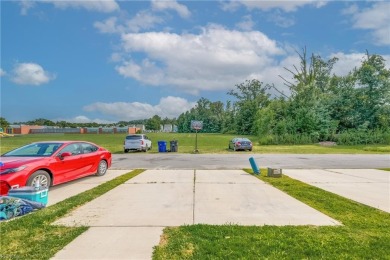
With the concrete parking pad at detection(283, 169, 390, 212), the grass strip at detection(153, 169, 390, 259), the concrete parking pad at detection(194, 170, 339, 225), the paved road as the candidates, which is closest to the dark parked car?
the paved road

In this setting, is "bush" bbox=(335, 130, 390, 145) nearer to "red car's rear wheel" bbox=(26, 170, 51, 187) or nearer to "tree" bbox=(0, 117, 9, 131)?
"red car's rear wheel" bbox=(26, 170, 51, 187)

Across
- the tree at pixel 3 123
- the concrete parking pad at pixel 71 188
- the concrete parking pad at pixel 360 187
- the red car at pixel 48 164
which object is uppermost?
the tree at pixel 3 123

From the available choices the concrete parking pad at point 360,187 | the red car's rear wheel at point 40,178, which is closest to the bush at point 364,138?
the concrete parking pad at point 360,187

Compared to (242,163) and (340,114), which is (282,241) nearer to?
(242,163)

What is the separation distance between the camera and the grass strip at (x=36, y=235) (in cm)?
395

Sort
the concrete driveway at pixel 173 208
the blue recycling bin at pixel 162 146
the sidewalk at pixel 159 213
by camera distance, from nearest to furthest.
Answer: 1. the sidewalk at pixel 159 213
2. the concrete driveway at pixel 173 208
3. the blue recycling bin at pixel 162 146

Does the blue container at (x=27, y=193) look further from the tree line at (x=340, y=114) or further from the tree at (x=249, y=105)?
the tree at (x=249, y=105)

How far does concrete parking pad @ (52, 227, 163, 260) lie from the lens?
387 centimetres

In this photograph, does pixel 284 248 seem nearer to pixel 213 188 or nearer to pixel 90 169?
pixel 213 188

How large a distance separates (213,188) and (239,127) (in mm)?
79512

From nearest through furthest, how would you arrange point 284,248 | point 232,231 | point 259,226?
point 284,248 → point 232,231 → point 259,226

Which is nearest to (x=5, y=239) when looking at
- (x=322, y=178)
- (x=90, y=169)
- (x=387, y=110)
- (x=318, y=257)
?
(x=318, y=257)

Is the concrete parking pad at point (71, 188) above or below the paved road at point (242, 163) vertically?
above

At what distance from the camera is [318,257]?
3.76 meters
